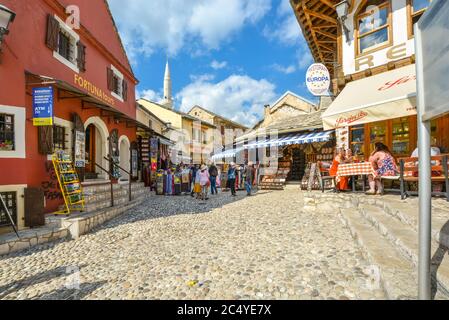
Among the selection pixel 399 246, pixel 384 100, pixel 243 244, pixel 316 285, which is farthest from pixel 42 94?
pixel 384 100

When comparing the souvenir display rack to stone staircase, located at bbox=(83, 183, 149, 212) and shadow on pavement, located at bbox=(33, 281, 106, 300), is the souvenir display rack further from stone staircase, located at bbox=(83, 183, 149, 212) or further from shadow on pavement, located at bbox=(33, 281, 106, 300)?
shadow on pavement, located at bbox=(33, 281, 106, 300)

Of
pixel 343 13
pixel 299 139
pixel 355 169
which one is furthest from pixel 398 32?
pixel 299 139

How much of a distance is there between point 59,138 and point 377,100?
377 inches

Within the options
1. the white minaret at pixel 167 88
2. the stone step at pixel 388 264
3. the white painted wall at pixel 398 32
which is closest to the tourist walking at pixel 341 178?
the stone step at pixel 388 264

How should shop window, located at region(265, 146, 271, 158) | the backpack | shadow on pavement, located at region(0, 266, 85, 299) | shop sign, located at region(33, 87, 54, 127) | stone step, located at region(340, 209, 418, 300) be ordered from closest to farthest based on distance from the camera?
stone step, located at region(340, 209, 418, 300)
shadow on pavement, located at region(0, 266, 85, 299)
shop sign, located at region(33, 87, 54, 127)
the backpack
shop window, located at region(265, 146, 271, 158)

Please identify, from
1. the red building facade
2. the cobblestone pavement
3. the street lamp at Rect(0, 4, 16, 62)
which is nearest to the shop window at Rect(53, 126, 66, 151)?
the red building facade

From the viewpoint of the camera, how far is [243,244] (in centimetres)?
482

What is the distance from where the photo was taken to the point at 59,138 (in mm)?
8125

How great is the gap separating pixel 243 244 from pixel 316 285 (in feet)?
6.31

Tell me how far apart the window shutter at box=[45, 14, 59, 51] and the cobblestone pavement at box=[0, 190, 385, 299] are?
19.8 feet

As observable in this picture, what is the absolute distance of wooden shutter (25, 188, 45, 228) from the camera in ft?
19.4

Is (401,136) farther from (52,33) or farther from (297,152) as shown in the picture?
(52,33)

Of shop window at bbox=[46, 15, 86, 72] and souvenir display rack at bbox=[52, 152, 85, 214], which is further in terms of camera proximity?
shop window at bbox=[46, 15, 86, 72]

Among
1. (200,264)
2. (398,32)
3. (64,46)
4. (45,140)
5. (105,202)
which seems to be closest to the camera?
(200,264)
